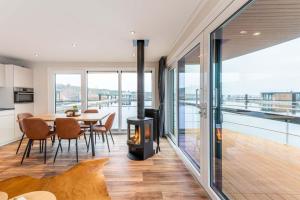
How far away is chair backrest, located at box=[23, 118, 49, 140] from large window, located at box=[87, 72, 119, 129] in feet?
8.99

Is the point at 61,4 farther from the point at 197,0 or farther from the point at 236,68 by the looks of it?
the point at 236,68

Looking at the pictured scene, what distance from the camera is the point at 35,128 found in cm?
366

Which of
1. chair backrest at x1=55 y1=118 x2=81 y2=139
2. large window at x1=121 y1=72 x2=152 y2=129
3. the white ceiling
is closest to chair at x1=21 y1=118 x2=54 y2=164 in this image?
chair backrest at x1=55 y1=118 x2=81 y2=139

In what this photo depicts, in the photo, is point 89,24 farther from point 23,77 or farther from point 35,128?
point 23,77

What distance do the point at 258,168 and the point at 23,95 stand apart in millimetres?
6099

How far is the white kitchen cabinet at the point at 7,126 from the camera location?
15.9 feet

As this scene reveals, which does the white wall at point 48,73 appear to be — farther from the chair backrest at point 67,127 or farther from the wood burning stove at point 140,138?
the chair backrest at point 67,127

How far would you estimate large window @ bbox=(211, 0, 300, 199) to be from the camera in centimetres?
149

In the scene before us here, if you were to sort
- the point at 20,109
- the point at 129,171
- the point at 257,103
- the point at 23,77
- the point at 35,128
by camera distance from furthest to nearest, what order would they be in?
the point at 23,77, the point at 20,109, the point at 35,128, the point at 129,171, the point at 257,103

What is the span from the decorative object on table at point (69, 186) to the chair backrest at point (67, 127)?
2.50m

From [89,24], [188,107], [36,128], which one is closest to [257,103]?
[188,107]

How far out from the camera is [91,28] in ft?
10.4

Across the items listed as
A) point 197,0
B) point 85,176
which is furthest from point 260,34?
point 85,176

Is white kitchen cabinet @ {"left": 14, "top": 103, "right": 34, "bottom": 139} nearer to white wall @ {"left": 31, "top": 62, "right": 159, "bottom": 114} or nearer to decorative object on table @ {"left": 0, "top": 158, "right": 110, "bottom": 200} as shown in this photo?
white wall @ {"left": 31, "top": 62, "right": 159, "bottom": 114}
